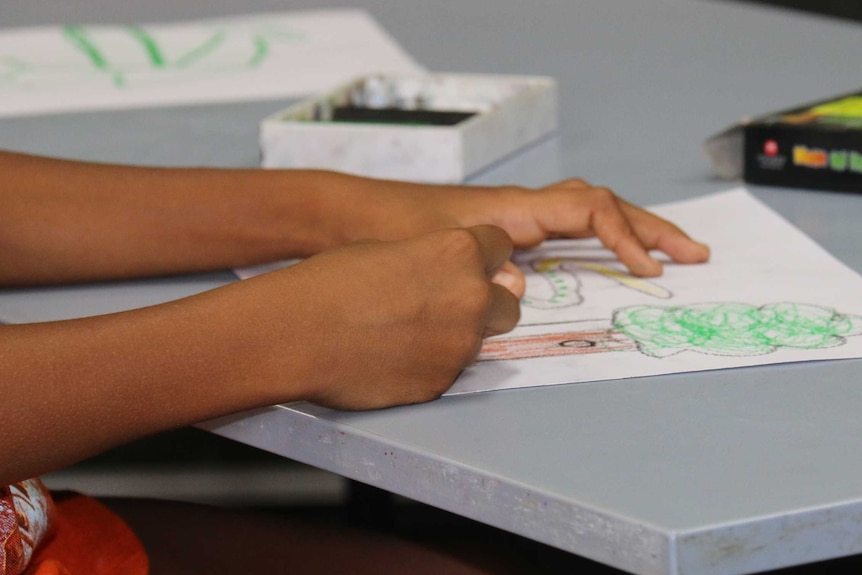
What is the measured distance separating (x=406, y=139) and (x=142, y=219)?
226 millimetres

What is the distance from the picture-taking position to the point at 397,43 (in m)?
1.29

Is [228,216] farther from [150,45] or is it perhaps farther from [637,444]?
[150,45]

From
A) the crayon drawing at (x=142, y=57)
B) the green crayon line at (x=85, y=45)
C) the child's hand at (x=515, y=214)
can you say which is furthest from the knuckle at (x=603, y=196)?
the green crayon line at (x=85, y=45)

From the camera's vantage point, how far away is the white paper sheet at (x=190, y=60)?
1.13 m

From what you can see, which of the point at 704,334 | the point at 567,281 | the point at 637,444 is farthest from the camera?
the point at 567,281

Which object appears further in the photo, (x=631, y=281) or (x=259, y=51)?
(x=259, y=51)

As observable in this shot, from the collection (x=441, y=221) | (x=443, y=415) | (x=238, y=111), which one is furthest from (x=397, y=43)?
(x=443, y=415)

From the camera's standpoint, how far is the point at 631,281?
682mm

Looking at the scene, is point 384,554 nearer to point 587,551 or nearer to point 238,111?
point 587,551

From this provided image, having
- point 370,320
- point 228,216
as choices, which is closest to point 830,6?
point 228,216

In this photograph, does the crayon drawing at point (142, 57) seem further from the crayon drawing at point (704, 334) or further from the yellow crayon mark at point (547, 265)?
the crayon drawing at point (704, 334)

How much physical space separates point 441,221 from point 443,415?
0.73 feet

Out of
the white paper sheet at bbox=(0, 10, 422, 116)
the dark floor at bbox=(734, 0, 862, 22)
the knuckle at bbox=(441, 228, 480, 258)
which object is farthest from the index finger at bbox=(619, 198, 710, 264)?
the dark floor at bbox=(734, 0, 862, 22)

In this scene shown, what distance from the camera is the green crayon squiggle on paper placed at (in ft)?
1.87
